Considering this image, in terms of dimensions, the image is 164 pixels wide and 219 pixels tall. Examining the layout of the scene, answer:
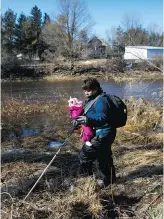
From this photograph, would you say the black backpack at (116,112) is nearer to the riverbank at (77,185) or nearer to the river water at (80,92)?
the riverbank at (77,185)

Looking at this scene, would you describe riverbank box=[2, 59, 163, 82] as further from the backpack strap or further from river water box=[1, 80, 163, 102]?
the backpack strap

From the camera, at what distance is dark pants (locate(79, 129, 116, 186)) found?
4.65m

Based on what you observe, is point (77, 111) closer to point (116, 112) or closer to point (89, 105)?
point (89, 105)

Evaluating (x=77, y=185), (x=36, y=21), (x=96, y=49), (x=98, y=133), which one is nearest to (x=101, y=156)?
(x=98, y=133)

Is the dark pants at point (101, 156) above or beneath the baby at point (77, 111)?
beneath

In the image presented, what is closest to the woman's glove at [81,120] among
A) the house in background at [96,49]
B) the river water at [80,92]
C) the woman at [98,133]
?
the woman at [98,133]

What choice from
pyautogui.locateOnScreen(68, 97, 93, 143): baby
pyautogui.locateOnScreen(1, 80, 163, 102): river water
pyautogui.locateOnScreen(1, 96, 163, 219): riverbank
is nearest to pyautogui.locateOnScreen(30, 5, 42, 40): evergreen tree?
pyautogui.locateOnScreen(1, 80, 163, 102): river water

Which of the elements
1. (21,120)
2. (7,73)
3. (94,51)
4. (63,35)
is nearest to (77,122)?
(21,120)

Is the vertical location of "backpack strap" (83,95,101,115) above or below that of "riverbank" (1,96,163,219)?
above

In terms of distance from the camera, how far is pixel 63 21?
2067 inches

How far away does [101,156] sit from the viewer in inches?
187

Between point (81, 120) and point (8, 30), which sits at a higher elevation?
point (8, 30)

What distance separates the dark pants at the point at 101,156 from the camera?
4.65 metres

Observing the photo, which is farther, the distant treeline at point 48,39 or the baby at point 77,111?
the distant treeline at point 48,39
